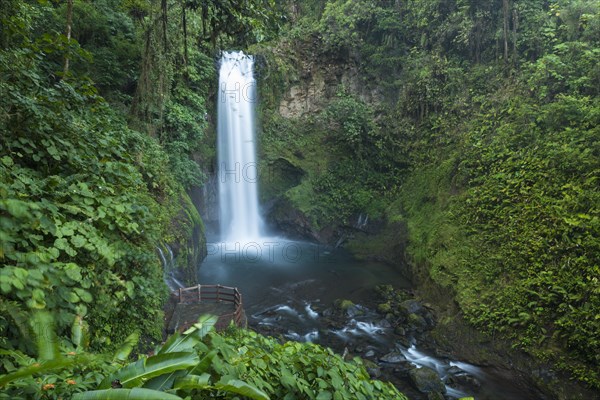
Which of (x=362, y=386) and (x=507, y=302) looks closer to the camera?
(x=362, y=386)

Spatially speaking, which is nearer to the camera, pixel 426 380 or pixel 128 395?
pixel 128 395

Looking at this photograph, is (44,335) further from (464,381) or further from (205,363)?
(464,381)

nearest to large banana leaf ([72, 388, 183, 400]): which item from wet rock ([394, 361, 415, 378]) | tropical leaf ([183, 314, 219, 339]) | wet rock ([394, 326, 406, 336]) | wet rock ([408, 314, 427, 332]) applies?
tropical leaf ([183, 314, 219, 339])

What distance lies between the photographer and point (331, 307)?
1086 cm

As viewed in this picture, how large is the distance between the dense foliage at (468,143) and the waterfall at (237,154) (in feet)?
3.44

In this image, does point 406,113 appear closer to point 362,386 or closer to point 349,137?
point 349,137

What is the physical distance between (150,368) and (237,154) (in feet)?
56.0

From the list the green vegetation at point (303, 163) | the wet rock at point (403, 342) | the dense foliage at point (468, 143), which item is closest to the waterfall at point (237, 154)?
the green vegetation at point (303, 163)

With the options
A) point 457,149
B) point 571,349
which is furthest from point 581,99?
point 571,349

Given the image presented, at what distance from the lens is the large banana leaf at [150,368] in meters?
1.74

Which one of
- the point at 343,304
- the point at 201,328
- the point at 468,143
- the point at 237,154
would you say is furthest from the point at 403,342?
the point at 237,154

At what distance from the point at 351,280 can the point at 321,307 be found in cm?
251

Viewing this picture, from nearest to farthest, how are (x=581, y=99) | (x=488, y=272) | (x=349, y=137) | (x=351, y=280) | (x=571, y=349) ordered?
(x=571, y=349)
(x=488, y=272)
(x=581, y=99)
(x=351, y=280)
(x=349, y=137)

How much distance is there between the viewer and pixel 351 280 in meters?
13.1
